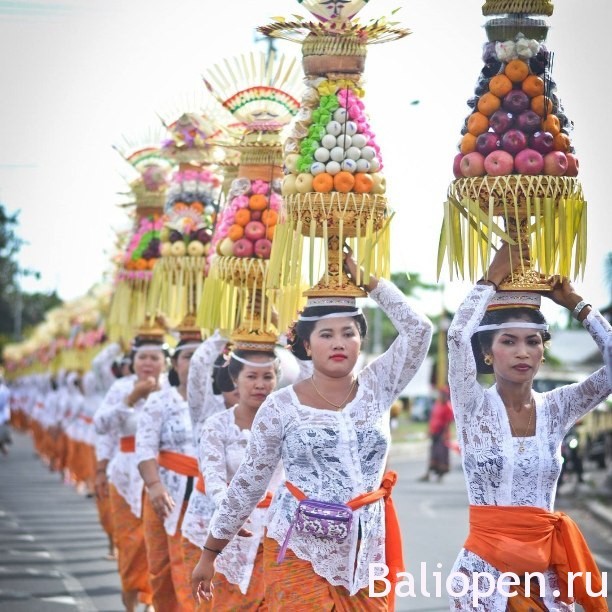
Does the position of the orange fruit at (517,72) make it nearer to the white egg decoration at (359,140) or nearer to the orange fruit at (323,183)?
the white egg decoration at (359,140)

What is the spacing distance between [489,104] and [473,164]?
271 millimetres

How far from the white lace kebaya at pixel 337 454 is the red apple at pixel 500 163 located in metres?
0.77

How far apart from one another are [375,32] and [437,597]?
565 cm

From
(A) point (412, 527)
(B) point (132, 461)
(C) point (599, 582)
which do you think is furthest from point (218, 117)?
Result: (A) point (412, 527)

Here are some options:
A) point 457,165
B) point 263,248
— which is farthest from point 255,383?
point 457,165

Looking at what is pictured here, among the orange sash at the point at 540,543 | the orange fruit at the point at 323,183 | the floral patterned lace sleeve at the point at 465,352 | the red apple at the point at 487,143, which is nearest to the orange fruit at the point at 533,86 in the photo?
the red apple at the point at 487,143

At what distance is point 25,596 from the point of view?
10.9 m

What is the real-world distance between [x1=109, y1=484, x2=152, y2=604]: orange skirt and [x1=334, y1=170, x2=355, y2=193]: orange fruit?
4530 mm

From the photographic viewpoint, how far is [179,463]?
8.87m

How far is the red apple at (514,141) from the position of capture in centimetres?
578

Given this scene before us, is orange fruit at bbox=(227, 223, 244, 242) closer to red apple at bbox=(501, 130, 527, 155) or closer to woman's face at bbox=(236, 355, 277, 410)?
woman's face at bbox=(236, 355, 277, 410)

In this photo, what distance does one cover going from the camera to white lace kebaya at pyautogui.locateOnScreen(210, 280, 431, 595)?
5.95 meters

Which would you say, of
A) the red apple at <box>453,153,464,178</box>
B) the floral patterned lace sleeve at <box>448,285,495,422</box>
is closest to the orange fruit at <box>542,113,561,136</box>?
the red apple at <box>453,153,464,178</box>

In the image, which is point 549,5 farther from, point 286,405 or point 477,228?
point 286,405
